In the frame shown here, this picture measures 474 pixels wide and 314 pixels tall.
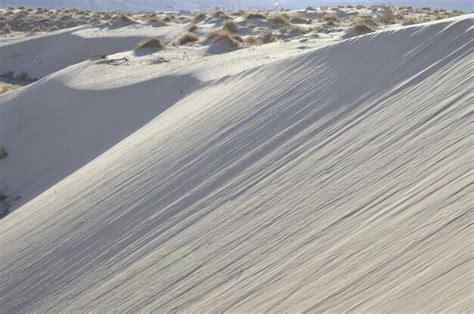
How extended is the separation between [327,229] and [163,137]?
4.24 m

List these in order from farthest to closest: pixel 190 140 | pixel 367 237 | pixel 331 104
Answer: pixel 190 140 → pixel 331 104 → pixel 367 237

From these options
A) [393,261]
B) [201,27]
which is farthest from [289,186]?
Result: [201,27]

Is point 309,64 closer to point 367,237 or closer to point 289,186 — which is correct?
point 289,186

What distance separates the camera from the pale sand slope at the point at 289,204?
10.6ft

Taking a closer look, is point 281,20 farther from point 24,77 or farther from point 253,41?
point 24,77

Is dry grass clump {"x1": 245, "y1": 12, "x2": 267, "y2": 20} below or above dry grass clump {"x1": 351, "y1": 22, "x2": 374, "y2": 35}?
above

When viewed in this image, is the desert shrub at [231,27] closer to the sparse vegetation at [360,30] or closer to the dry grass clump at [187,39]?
the dry grass clump at [187,39]

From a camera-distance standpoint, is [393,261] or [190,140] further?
[190,140]

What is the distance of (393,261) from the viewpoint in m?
3.15

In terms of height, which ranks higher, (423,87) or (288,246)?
(423,87)

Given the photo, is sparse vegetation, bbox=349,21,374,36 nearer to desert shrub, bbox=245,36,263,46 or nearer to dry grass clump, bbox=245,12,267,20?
desert shrub, bbox=245,36,263,46

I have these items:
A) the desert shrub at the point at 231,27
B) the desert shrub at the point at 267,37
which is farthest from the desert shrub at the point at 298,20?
the desert shrub at the point at 267,37

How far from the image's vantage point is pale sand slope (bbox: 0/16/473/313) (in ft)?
10.6

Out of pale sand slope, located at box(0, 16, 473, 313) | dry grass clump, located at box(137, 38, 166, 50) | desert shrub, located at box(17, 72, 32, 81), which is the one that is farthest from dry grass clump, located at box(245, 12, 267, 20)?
pale sand slope, located at box(0, 16, 473, 313)
